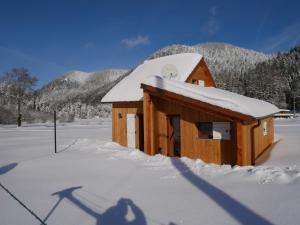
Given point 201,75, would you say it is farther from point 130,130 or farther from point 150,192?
point 150,192

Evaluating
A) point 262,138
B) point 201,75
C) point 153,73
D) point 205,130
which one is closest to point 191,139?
point 205,130

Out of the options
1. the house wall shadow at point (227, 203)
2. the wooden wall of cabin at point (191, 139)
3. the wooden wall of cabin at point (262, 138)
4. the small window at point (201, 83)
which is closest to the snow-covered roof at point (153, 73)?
the small window at point (201, 83)

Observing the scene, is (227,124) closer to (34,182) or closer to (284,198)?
(284,198)

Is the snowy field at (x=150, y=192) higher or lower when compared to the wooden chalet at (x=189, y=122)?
lower

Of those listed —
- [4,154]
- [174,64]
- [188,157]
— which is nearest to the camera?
[188,157]

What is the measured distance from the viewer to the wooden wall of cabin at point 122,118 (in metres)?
16.8

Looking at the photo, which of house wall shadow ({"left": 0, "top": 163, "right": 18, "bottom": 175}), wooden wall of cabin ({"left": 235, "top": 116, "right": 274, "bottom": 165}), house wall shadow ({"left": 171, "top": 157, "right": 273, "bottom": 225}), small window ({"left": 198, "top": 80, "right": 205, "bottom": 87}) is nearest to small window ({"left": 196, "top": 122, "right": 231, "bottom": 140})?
wooden wall of cabin ({"left": 235, "top": 116, "right": 274, "bottom": 165})

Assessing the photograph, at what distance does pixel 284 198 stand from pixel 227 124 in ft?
17.2

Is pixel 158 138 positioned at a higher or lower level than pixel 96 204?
higher

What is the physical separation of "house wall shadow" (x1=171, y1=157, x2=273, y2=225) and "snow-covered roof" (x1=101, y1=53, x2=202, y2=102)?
764cm

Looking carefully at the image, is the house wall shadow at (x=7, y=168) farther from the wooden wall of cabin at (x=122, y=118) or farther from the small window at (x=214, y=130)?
the small window at (x=214, y=130)

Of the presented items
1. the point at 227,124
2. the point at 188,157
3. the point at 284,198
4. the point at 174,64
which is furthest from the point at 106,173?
the point at 174,64

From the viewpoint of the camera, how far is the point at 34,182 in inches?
382

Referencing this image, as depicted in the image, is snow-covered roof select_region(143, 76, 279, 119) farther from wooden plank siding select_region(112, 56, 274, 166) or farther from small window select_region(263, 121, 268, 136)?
small window select_region(263, 121, 268, 136)
